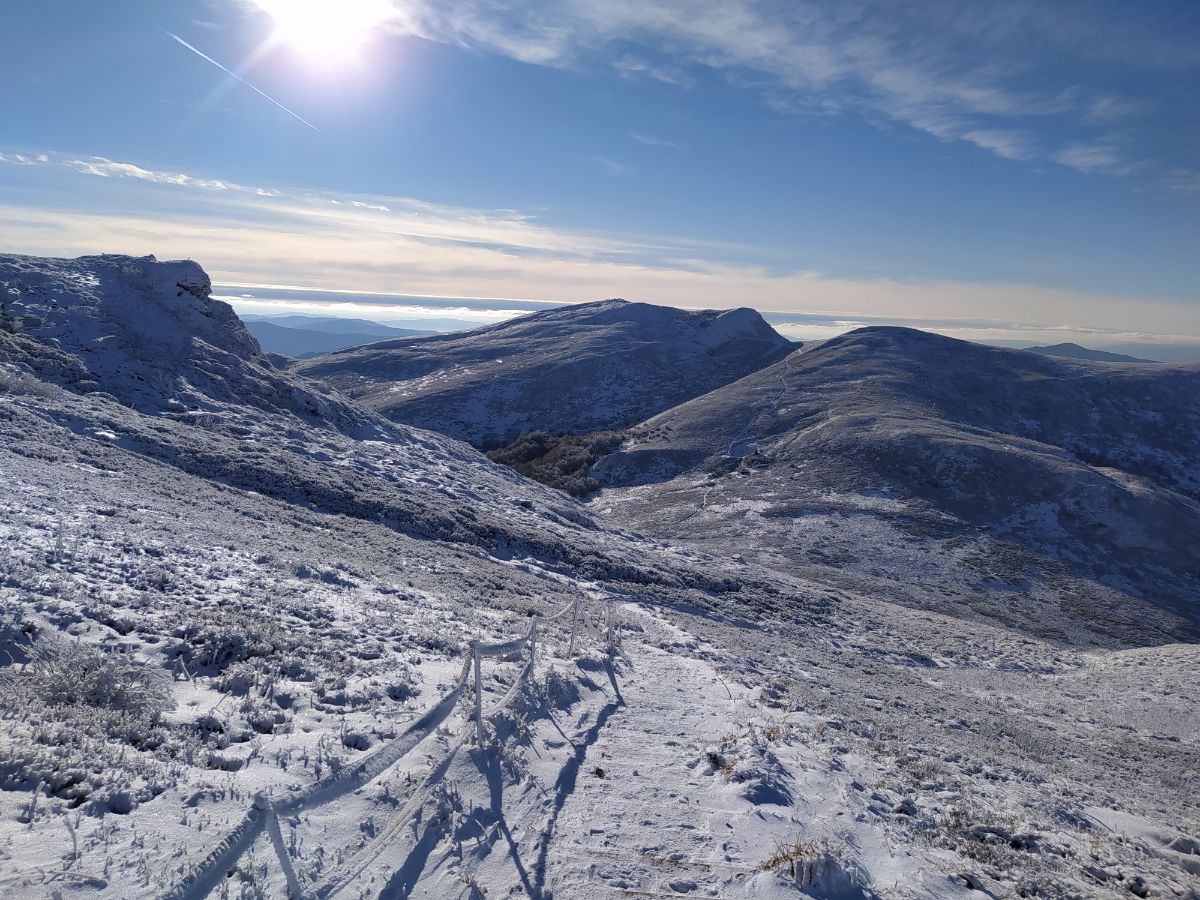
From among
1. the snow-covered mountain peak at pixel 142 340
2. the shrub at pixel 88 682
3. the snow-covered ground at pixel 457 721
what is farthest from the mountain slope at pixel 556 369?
the shrub at pixel 88 682

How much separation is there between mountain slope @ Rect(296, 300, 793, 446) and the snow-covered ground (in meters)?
48.8

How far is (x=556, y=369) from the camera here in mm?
87812

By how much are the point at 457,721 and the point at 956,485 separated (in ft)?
144

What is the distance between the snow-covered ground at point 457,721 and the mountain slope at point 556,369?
1923 inches

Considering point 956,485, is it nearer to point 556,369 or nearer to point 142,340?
point 142,340

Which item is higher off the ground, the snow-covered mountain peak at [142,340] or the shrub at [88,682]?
the snow-covered mountain peak at [142,340]

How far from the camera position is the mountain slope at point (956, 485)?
34.4m

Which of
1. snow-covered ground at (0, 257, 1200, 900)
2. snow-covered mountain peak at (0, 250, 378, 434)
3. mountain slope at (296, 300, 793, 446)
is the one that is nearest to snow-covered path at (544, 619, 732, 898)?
snow-covered ground at (0, 257, 1200, 900)

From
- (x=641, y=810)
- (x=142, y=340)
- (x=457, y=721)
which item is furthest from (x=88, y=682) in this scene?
(x=142, y=340)

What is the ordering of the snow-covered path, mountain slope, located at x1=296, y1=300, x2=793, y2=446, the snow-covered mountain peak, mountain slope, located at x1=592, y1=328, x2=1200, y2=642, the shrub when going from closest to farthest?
the snow-covered path
the shrub
the snow-covered mountain peak
mountain slope, located at x1=592, y1=328, x2=1200, y2=642
mountain slope, located at x1=296, y1=300, x2=793, y2=446

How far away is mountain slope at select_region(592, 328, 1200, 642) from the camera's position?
113 ft

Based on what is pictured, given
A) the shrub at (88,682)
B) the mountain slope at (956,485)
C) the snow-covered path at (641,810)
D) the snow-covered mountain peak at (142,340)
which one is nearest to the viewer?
the snow-covered path at (641,810)

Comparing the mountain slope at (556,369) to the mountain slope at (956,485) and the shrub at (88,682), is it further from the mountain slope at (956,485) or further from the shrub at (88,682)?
the shrub at (88,682)

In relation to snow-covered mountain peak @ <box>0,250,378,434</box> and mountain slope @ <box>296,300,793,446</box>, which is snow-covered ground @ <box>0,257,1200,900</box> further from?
mountain slope @ <box>296,300,793,446</box>
